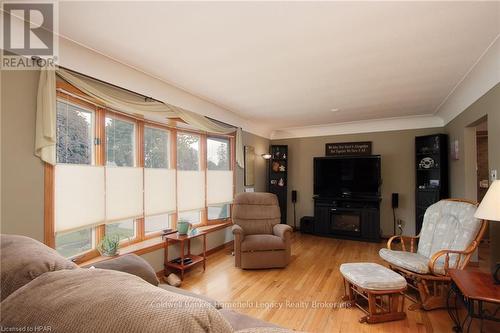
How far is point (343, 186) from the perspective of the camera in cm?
510

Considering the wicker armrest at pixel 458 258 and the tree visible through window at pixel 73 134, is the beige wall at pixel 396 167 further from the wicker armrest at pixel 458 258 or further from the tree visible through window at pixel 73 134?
the tree visible through window at pixel 73 134

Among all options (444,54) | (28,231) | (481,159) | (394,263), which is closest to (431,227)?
(394,263)

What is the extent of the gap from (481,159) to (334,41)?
5496mm

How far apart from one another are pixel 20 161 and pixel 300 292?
9.73ft

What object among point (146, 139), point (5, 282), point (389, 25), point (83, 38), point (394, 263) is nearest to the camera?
point (5, 282)

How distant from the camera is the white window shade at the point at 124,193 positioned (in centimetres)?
258

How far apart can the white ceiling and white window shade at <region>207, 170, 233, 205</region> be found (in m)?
1.51

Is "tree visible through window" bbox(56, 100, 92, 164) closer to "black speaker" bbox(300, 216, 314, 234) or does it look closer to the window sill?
the window sill

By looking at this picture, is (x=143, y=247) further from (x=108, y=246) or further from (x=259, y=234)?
(x=259, y=234)

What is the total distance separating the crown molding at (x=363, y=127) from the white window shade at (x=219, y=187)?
2223 millimetres

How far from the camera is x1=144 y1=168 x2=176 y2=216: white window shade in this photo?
3029 millimetres

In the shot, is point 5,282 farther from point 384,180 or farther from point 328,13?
point 384,180

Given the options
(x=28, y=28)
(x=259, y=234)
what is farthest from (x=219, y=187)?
(x=28, y=28)
